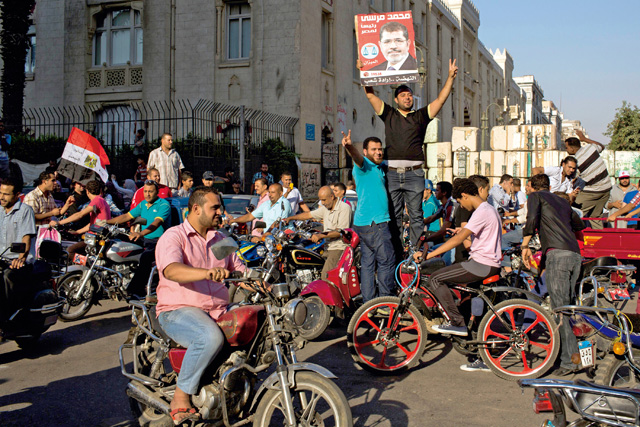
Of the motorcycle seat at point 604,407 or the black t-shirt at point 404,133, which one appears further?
the black t-shirt at point 404,133

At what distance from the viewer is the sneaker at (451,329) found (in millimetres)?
5934

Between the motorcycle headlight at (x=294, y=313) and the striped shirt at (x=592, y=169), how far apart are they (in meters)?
8.04

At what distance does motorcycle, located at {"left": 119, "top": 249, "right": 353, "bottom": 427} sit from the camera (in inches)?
143

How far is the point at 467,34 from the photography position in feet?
170

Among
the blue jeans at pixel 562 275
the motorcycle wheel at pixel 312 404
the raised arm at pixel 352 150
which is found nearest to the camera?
the motorcycle wheel at pixel 312 404

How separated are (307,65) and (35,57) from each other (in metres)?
12.3

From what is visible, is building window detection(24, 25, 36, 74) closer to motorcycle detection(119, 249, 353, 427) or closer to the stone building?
the stone building

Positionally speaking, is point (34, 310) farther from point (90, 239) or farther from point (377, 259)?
point (377, 259)

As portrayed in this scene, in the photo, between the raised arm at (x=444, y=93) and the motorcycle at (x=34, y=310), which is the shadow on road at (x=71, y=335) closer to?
the motorcycle at (x=34, y=310)

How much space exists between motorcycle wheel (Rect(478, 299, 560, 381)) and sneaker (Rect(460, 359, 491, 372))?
19 cm

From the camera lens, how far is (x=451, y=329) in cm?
597

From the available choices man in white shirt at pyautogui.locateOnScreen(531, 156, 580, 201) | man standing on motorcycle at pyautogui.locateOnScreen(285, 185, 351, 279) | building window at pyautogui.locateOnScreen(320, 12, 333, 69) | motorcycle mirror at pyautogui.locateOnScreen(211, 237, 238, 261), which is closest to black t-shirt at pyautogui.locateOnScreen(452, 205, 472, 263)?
man standing on motorcycle at pyautogui.locateOnScreen(285, 185, 351, 279)

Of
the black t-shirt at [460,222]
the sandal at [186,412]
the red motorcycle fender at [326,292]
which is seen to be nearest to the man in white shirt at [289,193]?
the black t-shirt at [460,222]

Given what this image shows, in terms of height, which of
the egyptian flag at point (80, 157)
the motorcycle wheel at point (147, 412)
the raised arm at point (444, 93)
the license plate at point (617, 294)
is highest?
the raised arm at point (444, 93)
